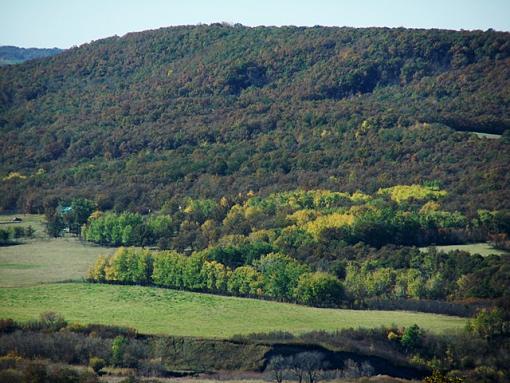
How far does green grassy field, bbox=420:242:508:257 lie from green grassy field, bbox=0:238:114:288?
81.6ft

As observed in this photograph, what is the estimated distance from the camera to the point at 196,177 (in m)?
122

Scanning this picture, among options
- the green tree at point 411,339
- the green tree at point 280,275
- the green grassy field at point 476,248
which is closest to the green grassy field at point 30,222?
the green tree at point 280,275

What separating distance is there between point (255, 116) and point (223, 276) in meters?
54.6

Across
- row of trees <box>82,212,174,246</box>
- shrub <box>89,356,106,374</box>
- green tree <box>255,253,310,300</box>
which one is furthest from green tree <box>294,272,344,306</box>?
row of trees <box>82,212,174,246</box>

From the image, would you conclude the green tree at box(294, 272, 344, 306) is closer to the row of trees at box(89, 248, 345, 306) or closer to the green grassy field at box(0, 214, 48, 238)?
the row of trees at box(89, 248, 345, 306)

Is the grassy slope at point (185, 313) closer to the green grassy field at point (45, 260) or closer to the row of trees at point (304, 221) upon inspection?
the green grassy field at point (45, 260)

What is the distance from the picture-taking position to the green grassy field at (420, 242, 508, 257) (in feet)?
294

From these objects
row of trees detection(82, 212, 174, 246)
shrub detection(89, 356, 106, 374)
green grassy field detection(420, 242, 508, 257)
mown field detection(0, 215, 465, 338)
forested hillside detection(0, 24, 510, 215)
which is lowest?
shrub detection(89, 356, 106, 374)

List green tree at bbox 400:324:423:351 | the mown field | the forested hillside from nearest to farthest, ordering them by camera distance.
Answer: green tree at bbox 400:324:423:351, the mown field, the forested hillside

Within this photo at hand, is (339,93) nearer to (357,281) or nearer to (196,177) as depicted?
(196,177)

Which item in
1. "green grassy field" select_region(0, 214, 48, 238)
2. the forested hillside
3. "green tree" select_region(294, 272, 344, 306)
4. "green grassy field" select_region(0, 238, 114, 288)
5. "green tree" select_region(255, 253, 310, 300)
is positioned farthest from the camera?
the forested hillside

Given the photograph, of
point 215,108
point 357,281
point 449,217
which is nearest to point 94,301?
point 357,281

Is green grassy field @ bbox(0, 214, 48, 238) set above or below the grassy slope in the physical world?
above

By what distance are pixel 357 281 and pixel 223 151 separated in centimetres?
4772
